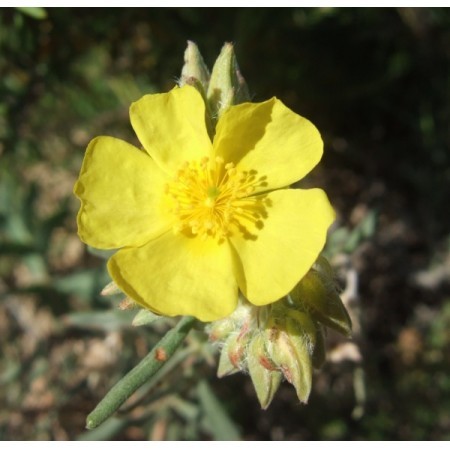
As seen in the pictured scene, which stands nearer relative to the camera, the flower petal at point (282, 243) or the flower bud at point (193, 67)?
the flower petal at point (282, 243)

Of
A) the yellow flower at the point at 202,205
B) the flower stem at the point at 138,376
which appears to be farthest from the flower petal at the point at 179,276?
the flower stem at the point at 138,376

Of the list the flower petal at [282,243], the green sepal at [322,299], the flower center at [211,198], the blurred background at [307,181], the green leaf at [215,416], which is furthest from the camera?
the blurred background at [307,181]

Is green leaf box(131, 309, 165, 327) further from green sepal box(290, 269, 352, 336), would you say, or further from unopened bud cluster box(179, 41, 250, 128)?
unopened bud cluster box(179, 41, 250, 128)

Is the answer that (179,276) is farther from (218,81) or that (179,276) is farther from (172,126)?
(218,81)

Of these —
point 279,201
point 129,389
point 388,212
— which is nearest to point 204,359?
point 129,389

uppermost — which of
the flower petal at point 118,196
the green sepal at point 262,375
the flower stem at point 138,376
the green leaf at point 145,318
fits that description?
the flower petal at point 118,196

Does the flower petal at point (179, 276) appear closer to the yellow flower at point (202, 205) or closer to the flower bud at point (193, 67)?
the yellow flower at point (202, 205)

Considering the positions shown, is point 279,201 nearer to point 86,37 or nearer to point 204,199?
point 204,199
